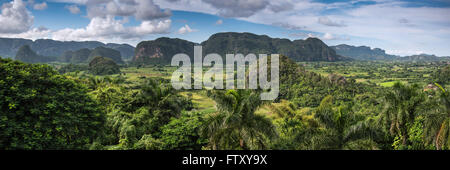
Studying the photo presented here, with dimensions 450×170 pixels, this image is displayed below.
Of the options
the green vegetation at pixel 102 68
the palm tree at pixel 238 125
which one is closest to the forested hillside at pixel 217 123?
the palm tree at pixel 238 125

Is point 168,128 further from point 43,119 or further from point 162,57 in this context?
point 162,57

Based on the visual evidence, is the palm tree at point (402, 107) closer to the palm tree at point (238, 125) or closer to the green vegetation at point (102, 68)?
the palm tree at point (238, 125)

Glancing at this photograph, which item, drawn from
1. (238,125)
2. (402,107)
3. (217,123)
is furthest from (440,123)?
(217,123)

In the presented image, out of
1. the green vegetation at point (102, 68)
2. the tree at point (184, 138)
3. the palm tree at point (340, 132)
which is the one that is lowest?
the tree at point (184, 138)

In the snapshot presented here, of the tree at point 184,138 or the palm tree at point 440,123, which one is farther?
the tree at point 184,138

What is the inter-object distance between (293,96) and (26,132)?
5403 centimetres

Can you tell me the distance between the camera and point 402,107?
12281mm

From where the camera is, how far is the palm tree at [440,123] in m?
9.06

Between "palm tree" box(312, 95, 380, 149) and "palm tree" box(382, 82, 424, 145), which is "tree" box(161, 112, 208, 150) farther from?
"palm tree" box(382, 82, 424, 145)

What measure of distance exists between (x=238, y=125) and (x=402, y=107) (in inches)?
371

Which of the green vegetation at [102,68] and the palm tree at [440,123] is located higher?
the green vegetation at [102,68]

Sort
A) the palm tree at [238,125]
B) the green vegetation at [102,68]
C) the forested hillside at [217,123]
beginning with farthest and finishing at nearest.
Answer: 1. the green vegetation at [102,68]
2. the palm tree at [238,125]
3. the forested hillside at [217,123]

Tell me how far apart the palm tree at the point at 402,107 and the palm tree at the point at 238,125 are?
8.00 meters

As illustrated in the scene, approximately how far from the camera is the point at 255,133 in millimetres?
9109
